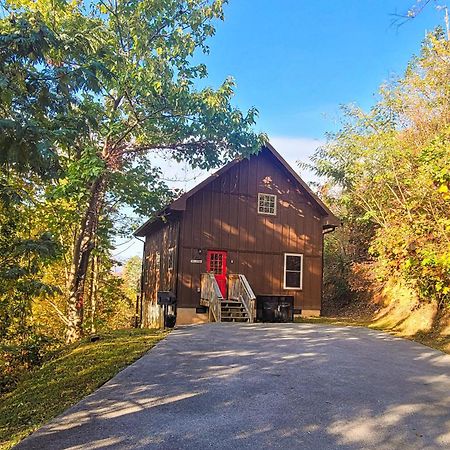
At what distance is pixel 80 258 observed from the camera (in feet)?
46.0

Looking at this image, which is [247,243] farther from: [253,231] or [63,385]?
[63,385]

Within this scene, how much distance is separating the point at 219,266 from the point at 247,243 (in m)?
1.43

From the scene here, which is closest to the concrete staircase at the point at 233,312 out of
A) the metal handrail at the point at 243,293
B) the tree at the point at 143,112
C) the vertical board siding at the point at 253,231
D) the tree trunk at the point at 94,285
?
the metal handrail at the point at 243,293

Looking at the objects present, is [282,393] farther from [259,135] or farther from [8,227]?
[259,135]

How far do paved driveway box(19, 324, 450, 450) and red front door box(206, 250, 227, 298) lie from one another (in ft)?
24.1

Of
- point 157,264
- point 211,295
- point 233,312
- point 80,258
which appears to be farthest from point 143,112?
point 157,264

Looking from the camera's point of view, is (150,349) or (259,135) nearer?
(150,349)

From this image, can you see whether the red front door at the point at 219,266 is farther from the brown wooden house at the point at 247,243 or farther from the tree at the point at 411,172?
the tree at the point at 411,172

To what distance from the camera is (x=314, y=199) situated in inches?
696

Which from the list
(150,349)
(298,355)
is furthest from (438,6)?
(150,349)

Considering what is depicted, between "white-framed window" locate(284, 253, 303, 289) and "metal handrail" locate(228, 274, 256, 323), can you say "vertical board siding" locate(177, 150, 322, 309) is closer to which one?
"white-framed window" locate(284, 253, 303, 289)

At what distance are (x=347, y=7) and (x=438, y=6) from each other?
3.33 metres

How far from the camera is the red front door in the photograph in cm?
1628

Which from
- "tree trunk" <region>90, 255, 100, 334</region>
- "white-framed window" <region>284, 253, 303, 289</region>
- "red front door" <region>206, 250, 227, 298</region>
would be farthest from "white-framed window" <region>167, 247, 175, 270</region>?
"tree trunk" <region>90, 255, 100, 334</region>
